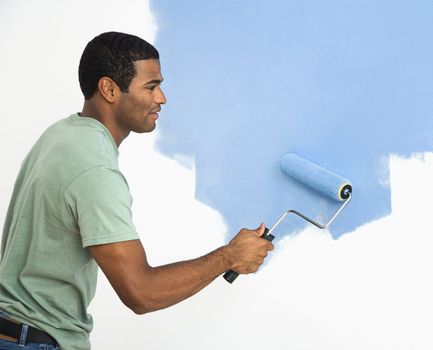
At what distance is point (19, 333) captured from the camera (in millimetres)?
1204

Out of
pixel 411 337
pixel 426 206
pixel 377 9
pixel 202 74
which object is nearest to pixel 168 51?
pixel 202 74

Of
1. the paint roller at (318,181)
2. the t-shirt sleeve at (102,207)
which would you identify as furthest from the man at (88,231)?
the paint roller at (318,181)

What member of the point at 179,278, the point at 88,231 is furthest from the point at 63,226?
the point at 179,278

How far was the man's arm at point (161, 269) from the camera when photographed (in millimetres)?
1091

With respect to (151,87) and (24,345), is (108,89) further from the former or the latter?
(24,345)

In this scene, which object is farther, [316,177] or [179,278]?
[316,177]

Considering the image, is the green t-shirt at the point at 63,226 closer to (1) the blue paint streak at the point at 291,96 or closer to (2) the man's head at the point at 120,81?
(2) the man's head at the point at 120,81

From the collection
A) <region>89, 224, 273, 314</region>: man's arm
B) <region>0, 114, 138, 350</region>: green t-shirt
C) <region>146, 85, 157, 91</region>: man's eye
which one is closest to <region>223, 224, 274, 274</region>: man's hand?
<region>89, 224, 273, 314</region>: man's arm

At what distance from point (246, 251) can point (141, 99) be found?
32cm

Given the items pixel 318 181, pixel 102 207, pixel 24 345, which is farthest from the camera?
pixel 318 181

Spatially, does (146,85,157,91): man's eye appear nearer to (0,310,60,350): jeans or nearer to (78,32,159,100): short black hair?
(78,32,159,100): short black hair

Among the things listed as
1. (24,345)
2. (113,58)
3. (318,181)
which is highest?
(318,181)

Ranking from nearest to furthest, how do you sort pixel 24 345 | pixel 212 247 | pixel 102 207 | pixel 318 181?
pixel 102 207 < pixel 24 345 < pixel 318 181 < pixel 212 247

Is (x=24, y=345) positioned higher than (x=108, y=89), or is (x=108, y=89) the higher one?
(x=108, y=89)
